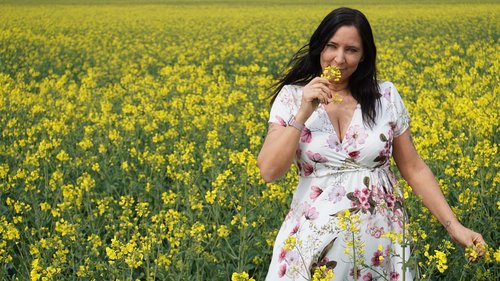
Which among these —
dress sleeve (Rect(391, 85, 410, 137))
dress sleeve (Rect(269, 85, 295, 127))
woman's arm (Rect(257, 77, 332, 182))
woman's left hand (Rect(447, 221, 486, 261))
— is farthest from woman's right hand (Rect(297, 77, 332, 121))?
woman's left hand (Rect(447, 221, 486, 261))

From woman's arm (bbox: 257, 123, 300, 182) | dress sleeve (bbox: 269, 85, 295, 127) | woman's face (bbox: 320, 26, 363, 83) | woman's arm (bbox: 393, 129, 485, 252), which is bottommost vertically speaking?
woman's arm (bbox: 393, 129, 485, 252)

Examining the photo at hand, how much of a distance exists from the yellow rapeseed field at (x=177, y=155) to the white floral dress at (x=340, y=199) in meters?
0.17

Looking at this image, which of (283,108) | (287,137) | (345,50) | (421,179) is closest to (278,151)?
(287,137)

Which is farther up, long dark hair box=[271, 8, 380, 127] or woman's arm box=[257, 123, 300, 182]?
long dark hair box=[271, 8, 380, 127]

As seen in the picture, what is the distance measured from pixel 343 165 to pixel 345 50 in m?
0.39

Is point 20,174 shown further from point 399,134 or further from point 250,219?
point 399,134

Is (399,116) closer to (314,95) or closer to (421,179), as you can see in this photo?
(421,179)

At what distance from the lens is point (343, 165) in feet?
10.3

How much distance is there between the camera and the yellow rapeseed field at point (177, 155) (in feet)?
13.7

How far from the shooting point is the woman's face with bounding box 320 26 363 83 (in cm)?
312

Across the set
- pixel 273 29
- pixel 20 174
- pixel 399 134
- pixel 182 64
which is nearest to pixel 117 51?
pixel 182 64

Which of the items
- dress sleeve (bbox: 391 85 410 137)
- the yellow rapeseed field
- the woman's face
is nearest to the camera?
the woman's face

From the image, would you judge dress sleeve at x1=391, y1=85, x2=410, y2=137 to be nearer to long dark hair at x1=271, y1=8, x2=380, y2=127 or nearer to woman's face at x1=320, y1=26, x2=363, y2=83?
long dark hair at x1=271, y1=8, x2=380, y2=127

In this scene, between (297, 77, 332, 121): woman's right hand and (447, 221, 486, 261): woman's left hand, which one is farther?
(447, 221, 486, 261): woman's left hand
